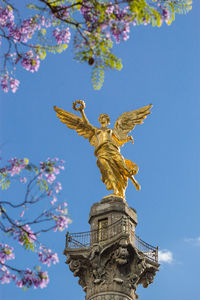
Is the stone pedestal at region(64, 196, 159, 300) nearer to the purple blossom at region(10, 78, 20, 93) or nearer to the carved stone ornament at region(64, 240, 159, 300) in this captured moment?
the carved stone ornament at region(64, 240, 159, 300)

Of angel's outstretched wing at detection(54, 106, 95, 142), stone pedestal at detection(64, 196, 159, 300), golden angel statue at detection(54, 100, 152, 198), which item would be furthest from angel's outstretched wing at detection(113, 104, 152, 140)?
stone pedestal at detection(64, 196, 159, 300)

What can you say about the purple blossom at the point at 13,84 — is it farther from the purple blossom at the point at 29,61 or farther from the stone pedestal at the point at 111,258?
the stone pedestal at the point at 111,258

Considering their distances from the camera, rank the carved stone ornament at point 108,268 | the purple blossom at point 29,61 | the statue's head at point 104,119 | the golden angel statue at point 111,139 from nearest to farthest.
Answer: the purple blossom at point 29,61
the carved stone ornament at point 108,268
the golden angel statue at point 111,139
the statue's head at point 104,119

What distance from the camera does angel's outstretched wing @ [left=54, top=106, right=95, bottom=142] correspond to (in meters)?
28.6

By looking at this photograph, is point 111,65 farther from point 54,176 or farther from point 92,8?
point 54,176

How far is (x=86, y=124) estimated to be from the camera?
28781 millimetres

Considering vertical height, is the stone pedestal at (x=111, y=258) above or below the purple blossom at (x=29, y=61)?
above

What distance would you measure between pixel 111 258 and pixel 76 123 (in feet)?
34.1

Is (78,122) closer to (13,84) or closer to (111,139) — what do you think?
(111,139)

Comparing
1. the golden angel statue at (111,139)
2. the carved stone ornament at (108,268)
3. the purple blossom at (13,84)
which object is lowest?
the purple blossom at (13,84)

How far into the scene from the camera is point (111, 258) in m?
22.1

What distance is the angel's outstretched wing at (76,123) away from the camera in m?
28.6

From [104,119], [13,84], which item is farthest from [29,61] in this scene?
[104,119]

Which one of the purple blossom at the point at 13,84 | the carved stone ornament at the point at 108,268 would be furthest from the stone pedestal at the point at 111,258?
the purple blossom at the point at 13,84
